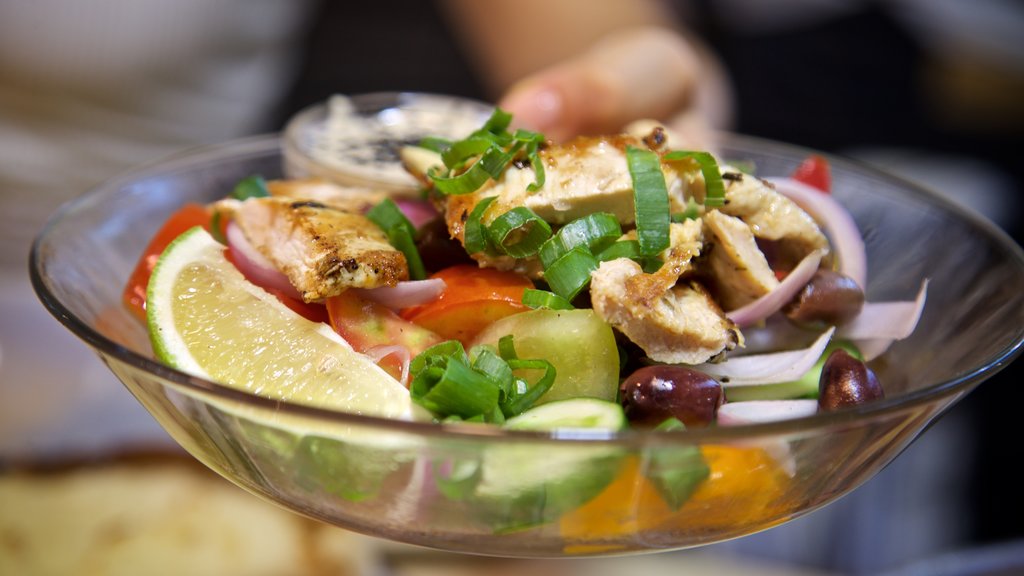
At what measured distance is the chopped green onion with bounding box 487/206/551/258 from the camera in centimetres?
105

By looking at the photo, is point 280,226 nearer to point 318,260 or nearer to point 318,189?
point 318,260

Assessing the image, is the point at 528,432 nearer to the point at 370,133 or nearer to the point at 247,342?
the point at 247,342

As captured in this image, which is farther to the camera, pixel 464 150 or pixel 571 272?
pixel 464 150

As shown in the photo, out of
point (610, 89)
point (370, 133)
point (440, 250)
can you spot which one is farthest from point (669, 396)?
point (610, 89)

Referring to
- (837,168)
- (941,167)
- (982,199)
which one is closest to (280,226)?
(837,168)

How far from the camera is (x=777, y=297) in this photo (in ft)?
3.71

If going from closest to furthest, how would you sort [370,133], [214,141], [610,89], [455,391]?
[455,391] → [370,133] → [610,89] → [214,141]

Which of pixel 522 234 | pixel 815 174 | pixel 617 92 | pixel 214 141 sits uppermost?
pixel 522 234

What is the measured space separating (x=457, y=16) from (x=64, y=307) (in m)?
2.97

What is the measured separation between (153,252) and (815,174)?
1011mm

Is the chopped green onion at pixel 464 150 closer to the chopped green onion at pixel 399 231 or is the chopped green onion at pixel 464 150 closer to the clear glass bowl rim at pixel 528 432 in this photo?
the chopped green onion at pixel 399 231

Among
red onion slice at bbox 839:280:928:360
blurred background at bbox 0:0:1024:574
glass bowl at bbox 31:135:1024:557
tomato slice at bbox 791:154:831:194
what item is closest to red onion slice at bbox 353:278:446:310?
glass bowl at bbox 31:135:1024:557

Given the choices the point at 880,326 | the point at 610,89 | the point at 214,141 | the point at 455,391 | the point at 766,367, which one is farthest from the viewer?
the point at 214,141

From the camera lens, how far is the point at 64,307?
3.44 ft
